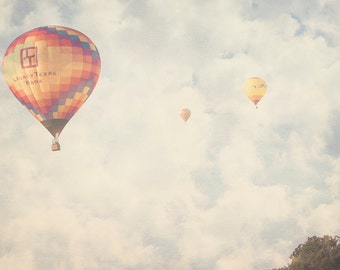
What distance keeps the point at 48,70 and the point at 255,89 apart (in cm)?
4499

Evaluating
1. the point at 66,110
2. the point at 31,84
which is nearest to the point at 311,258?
the point at 66,110

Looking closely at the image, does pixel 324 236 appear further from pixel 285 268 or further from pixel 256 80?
pixel 256 80

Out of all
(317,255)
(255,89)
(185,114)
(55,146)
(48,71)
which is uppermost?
(185,114)

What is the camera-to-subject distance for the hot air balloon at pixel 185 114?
114 m

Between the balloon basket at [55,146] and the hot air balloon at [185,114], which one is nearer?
the balloon basket at [55,146]

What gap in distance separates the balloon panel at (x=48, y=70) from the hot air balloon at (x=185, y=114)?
1870 inches

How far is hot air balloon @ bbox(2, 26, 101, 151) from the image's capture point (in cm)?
6569

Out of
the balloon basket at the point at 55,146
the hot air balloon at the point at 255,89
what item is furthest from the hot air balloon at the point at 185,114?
the balloon basket at the point at 55,146

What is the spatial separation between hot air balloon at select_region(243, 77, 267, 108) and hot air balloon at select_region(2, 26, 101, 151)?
40696mm

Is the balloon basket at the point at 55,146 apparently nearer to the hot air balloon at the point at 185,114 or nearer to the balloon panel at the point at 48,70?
the balloon panel at the point at 48,70

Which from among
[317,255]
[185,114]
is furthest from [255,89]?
[317,255]

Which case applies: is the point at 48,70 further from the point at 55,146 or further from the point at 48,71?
the point at 55,146

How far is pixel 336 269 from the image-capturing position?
59.3m

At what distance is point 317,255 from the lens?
202 feet
